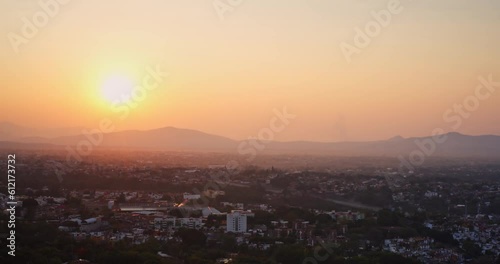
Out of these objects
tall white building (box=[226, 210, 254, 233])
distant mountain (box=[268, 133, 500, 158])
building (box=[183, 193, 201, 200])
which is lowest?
tall white building (box=[226, 210, 254, 233])

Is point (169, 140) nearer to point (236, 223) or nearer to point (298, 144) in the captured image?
point (298, 144)

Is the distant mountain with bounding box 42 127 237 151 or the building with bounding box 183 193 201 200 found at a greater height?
the distant mountain with bounding box 42 127 237 151

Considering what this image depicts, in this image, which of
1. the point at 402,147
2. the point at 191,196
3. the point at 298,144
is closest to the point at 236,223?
the point at 191,196

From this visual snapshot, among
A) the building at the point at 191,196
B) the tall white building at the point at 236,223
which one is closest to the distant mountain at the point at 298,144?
the building at the point at 191,196

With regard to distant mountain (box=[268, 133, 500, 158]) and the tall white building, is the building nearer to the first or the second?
the tall white building

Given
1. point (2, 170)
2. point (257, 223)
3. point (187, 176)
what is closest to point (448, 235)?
point (257, 223)

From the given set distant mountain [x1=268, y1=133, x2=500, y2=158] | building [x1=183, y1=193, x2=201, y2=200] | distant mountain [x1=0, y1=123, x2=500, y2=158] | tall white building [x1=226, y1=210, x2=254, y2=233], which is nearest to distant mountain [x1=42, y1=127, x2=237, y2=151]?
distant mountain [x1=0, y1=123, x2=500, y2=158]

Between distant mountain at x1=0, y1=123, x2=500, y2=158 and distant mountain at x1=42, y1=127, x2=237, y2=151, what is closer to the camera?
distant mountain at x1=0, y1=123, x2=500, y2=158

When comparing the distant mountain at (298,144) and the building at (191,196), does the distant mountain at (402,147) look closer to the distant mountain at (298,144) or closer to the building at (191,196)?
the distant mountain at (298,144)
